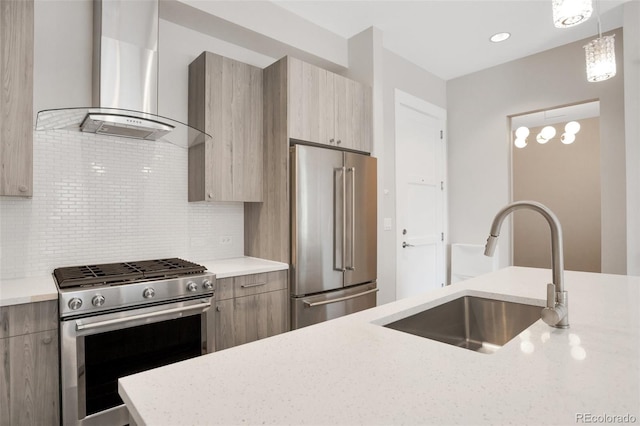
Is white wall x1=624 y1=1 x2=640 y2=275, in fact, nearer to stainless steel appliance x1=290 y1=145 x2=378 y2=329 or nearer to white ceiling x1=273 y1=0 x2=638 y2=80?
white ceiling x1=273 y1=0 x2=638 y2=80

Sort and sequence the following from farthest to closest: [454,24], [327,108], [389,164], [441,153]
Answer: [441,153], [389,164], [454,24], [327,108]

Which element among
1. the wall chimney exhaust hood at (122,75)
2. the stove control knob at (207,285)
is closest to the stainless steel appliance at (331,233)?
the stove control knob at (207,285)

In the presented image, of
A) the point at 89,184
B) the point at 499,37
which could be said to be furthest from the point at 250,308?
the point at 499,37

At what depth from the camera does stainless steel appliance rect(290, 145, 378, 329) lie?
2.53 meters

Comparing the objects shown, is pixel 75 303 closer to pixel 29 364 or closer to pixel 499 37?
pixel 29 364

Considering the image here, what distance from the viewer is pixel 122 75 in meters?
2.08

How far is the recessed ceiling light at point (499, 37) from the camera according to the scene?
Answer: 3.28 metres

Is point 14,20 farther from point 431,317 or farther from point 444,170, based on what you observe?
point 444,170

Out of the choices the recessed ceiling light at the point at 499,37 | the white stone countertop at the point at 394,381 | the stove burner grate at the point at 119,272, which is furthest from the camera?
the recessed ceiling light at the point at 499,37

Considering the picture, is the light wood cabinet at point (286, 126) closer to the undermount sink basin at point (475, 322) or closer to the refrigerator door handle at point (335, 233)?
the refrigerator door handle at point (335, 233)

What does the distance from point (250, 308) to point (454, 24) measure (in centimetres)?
294

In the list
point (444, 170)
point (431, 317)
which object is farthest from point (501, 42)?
point (431, 317)

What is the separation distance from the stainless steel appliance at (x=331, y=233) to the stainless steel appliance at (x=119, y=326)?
0.70m

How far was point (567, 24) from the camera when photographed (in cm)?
161
